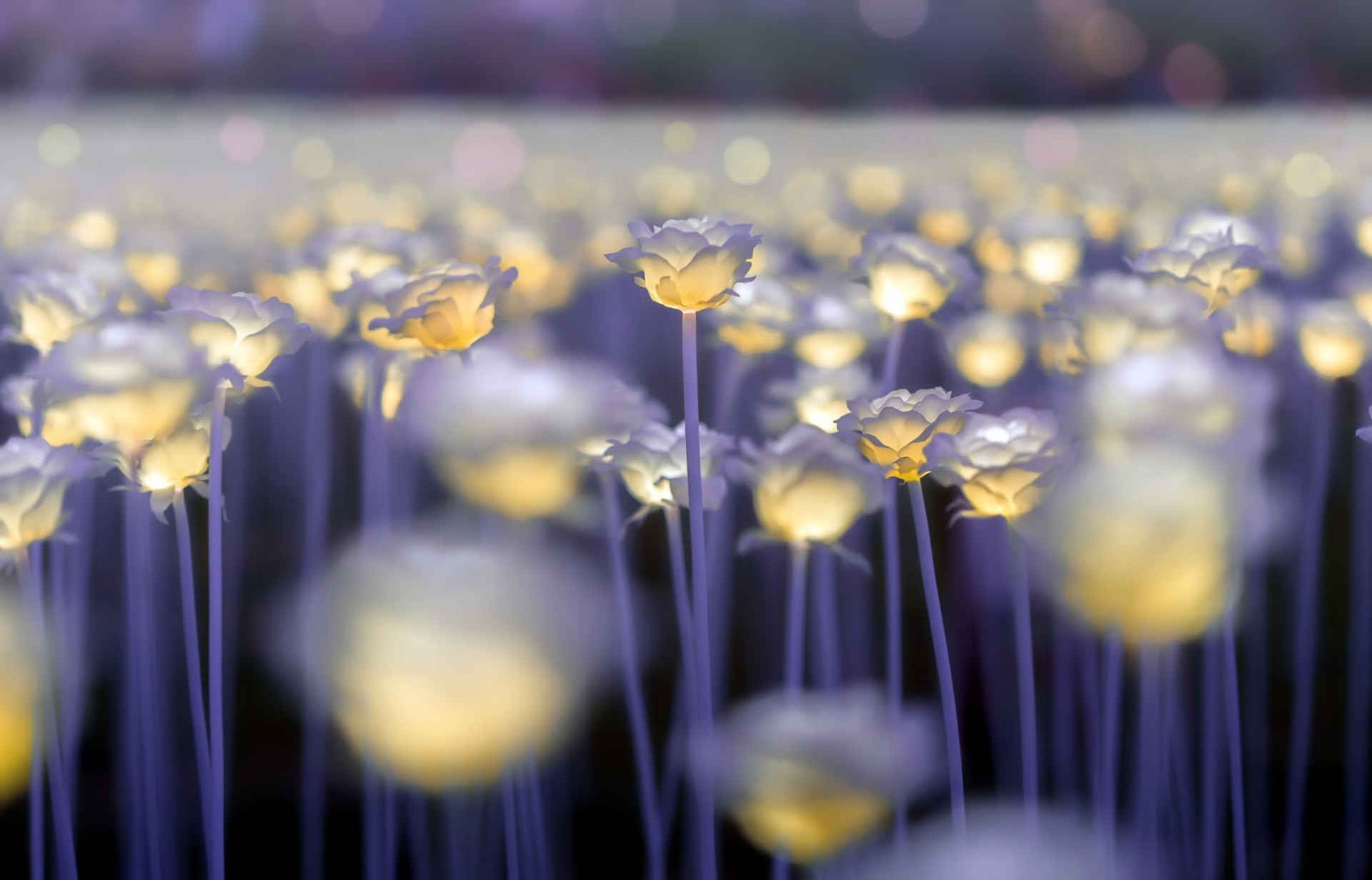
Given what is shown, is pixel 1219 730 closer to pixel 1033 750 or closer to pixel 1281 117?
pixel 1033 750

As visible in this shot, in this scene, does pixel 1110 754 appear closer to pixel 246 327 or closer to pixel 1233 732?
pixel 1233 732

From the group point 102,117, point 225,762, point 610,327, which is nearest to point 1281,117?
point 610,327

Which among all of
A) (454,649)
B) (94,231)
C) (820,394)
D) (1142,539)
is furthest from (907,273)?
(94,231)

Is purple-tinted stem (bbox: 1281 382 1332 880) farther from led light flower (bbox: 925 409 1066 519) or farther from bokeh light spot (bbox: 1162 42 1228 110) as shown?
bokeh light spot (bbox: 1162 42 1228 110)

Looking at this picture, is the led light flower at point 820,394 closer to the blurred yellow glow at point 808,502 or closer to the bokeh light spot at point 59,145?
the blurred yellow glow at point 808,502

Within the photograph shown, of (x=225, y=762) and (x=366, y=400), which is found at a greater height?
(x=366, y=400)

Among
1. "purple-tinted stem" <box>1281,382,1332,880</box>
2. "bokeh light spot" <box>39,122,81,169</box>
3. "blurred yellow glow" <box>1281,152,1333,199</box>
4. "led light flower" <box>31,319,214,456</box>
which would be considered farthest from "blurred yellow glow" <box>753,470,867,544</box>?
"bokeh light spot" <box>39,122,81,169</box>
